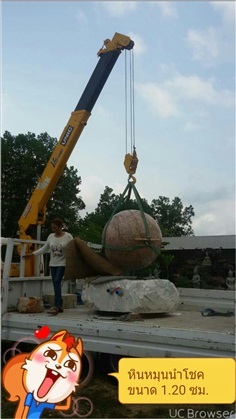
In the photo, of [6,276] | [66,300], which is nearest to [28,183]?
[66,300]

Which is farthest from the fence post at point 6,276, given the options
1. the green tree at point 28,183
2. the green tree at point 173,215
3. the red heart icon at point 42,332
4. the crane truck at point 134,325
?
the green tree at point 173,215

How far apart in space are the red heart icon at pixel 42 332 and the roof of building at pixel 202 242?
591 inches

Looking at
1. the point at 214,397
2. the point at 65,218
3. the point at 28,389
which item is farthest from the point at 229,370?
the point at 65,218

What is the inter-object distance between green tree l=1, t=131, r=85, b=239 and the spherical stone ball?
17.2 metres

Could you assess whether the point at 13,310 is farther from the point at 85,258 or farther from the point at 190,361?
the point at 190,361

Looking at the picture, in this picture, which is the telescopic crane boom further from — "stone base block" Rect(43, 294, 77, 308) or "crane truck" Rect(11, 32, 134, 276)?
"stone base block" Rect(43, 294, 77, 308)

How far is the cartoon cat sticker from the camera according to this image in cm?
351

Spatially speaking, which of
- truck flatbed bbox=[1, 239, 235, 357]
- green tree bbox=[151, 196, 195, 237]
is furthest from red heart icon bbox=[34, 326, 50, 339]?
green tree bbox=[151, 196, 195, 237]

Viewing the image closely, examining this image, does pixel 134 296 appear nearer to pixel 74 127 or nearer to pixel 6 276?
pixel 6 276

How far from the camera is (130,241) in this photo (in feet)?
16.3

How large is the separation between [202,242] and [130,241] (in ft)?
51.2

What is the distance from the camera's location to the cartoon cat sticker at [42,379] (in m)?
3.51

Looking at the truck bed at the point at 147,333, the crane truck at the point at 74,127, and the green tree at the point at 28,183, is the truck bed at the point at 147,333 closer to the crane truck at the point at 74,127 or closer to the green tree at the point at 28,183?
the crane truck at the point at 74,127

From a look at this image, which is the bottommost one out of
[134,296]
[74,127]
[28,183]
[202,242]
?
[134,296]
